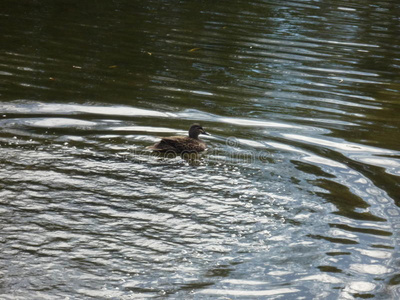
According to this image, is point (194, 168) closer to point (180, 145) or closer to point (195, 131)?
point (180, 145)

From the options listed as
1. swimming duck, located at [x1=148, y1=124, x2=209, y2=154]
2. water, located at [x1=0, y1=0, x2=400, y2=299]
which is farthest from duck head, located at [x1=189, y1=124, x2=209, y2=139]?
water, located at [x1=0, y1=0, x2=400, y2=299]

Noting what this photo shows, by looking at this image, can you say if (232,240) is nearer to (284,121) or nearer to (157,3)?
(284,121)

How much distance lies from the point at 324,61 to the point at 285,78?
2.09 metres

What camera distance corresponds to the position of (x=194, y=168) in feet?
26.3

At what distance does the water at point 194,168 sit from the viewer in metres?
5.54

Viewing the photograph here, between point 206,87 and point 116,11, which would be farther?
point 116,11

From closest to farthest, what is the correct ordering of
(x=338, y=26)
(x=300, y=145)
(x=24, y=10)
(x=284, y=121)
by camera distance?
(x=300, y=145)
(x=284, y=121)
(x=24, y=10)
(x=338, y=26)

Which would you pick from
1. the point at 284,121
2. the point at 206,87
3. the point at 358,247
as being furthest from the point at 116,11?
the point at 358,247

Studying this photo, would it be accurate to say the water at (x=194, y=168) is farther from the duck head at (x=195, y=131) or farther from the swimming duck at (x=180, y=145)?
the duck head at (x=195, y=131)

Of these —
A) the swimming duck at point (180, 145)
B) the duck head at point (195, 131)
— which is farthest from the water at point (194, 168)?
the duck head at point (195, 131)

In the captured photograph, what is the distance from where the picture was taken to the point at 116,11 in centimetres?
1850

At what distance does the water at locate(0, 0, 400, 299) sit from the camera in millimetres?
5539

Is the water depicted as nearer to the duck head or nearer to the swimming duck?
the swimming duck

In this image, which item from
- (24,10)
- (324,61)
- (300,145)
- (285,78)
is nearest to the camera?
(300,145)
